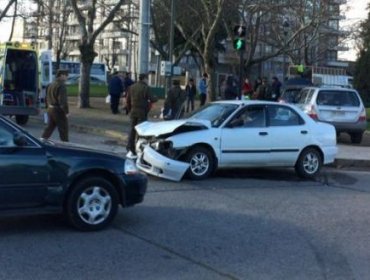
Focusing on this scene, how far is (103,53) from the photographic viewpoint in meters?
120

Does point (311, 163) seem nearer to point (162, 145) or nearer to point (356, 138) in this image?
point (162, 145)

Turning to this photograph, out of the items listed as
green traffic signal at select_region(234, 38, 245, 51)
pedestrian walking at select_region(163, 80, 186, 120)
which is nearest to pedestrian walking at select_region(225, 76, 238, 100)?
pedestrian walking at select_region(163, 80, 186, 120)

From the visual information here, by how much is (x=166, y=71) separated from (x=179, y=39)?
32.7 meters

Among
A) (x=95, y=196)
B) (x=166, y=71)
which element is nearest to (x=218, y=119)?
(x=95, y=196)

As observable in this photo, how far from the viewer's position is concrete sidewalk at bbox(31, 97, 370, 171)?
15812mm

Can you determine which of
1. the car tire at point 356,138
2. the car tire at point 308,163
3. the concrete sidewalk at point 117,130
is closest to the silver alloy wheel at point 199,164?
the car tire at point 308,163

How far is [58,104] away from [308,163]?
5.30 meters

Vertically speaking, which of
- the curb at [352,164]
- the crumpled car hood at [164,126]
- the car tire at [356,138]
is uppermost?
the crumpled car hood at [164,126]

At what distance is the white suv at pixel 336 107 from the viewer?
19547 millimetres

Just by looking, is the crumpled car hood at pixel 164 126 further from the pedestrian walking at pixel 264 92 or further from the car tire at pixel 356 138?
the pedestrian walking at pixel 264 92

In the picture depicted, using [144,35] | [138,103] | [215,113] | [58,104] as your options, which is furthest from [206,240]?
[144,35]

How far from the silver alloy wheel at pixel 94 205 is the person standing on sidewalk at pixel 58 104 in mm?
6705

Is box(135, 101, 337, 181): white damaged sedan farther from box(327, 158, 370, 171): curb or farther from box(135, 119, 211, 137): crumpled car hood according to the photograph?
box(327, 158, 370, 171): curb

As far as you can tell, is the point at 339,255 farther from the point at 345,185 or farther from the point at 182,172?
the point at 345,185
